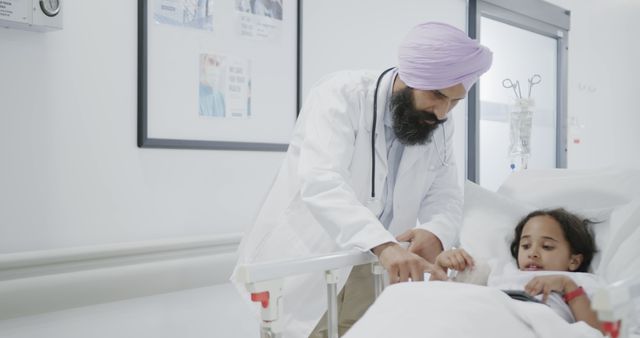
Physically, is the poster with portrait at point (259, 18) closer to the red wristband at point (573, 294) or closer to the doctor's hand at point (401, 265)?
the doctor's hand at point (401, 265)

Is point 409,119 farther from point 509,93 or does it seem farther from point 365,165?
point 509,93

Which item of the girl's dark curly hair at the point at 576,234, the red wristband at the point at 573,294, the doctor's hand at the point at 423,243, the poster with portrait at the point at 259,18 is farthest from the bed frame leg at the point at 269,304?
the poster with portrait at the point at 259,18

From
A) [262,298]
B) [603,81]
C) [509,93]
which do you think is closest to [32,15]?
[262,298]

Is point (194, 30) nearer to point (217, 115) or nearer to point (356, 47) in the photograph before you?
point (217, 115)

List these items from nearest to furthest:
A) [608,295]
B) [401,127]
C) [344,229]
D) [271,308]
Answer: [608,295], [271,308], [344,229], [401,127]

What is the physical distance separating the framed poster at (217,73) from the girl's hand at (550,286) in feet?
3.80

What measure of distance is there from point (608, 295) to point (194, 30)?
1.61m

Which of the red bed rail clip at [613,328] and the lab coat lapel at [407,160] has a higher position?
the lab coat lapel at [407,160]

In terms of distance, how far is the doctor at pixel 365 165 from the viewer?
1.52 meters

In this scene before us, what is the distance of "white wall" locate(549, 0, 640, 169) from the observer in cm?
421

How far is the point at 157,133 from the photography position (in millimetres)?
1925

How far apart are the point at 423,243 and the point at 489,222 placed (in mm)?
404

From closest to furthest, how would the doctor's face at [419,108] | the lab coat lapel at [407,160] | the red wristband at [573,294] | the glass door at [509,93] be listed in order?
the red wristband at [573,294]
the doctor's face at [419,108]
the lab coat lapel at [407,160]
the glass door at [509,93]

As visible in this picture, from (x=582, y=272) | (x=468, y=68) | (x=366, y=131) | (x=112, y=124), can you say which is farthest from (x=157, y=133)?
(x=582, y=272)
